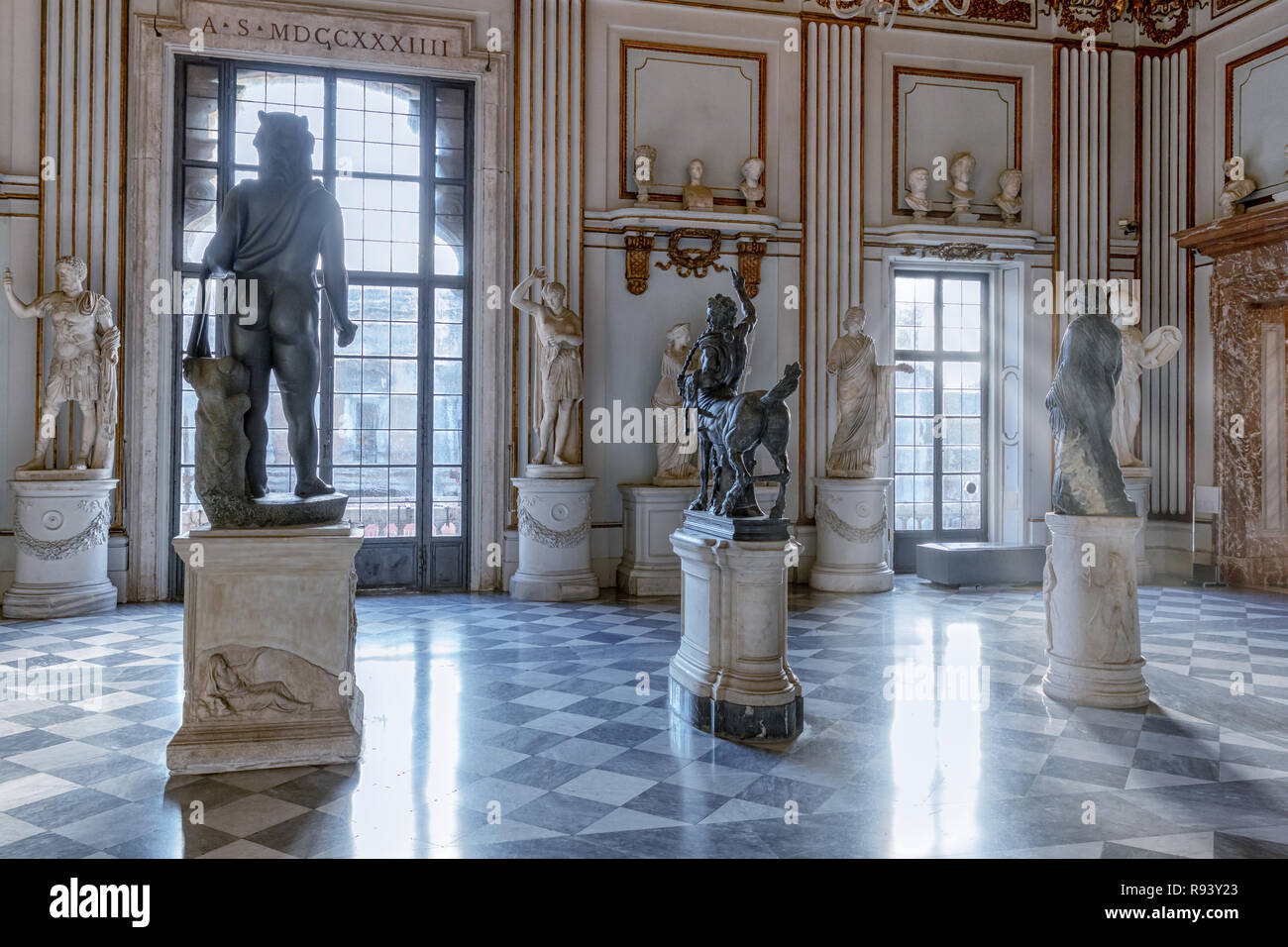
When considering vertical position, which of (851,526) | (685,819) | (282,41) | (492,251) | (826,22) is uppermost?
(826,22)

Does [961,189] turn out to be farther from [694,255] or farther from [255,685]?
[255,685]

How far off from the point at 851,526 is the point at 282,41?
7110mm

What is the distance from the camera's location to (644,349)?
9.89 m

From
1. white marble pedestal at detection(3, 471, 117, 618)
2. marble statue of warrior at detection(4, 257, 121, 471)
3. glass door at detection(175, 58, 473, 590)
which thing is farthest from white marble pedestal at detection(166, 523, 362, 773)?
glass door at detection(175, 58, 473, 590)

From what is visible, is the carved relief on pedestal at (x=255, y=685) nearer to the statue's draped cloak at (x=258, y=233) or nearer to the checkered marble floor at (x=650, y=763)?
the checkered marble floor at (x=650, y=763)

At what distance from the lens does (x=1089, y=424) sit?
5.51 m

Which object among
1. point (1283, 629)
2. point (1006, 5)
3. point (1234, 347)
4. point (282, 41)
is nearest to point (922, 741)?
point (1283, 629)

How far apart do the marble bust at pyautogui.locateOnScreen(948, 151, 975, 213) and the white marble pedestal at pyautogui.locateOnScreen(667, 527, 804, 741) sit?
709 centimetres

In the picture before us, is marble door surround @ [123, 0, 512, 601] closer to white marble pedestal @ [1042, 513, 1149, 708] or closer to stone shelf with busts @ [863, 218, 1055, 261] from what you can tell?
stone shelf with busts @ [863, 218, 1055, 261]

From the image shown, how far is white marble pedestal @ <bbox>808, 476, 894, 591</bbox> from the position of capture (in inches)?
370

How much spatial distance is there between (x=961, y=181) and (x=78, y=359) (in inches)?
350

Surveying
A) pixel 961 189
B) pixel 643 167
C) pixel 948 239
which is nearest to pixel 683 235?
pixel 643 167

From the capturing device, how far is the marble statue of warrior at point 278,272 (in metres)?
4.41

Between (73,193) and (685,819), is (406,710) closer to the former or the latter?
(685,819)
